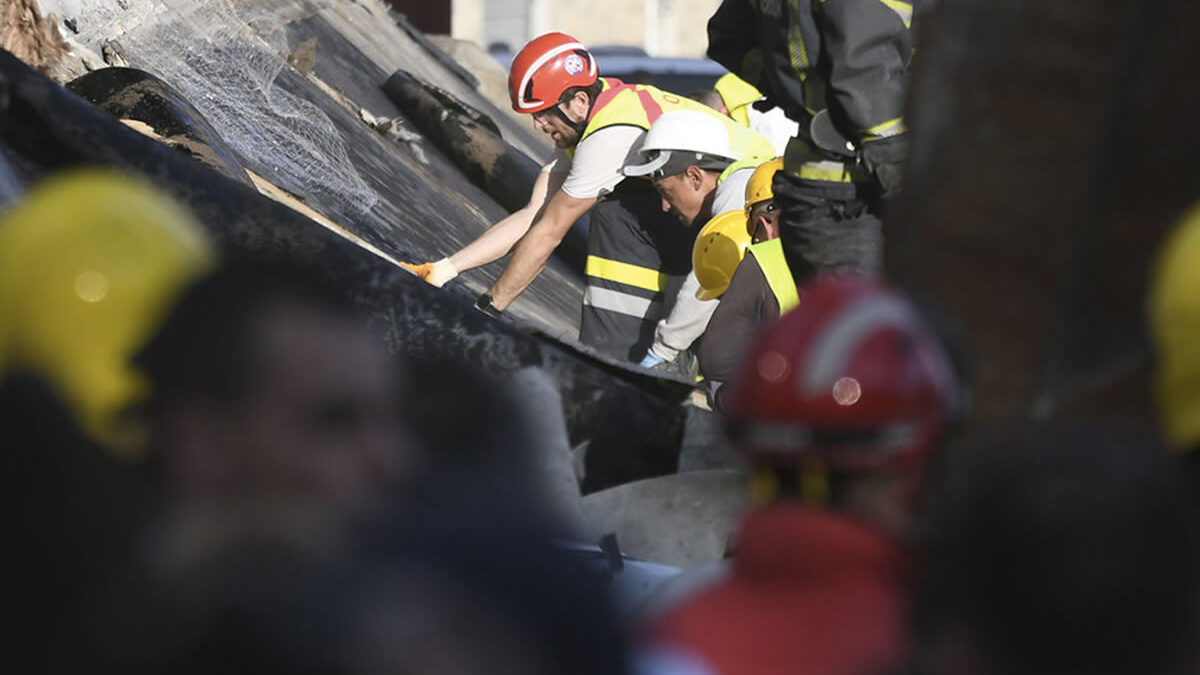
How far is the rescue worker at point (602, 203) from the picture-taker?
6055 millimetres

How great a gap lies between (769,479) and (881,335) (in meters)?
0.18

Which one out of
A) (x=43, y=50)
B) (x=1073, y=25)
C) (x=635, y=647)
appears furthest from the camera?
(x=43, y=50)

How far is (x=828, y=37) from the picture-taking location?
4.69 metres

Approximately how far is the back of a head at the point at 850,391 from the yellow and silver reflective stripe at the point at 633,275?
448 cm

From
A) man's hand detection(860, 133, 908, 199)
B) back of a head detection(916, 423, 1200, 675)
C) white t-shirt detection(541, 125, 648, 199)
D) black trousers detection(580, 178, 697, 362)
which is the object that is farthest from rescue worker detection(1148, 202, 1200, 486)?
black trousers detection(580, 178, 697, 362)

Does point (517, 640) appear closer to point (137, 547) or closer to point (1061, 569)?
point (137, 547)

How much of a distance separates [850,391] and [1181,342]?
0.55 meters

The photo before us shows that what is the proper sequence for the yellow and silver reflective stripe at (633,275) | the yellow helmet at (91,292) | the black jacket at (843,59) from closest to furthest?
the yellow helmet at (91,292)
the black jacket at (843,59)
the yellow and silver reflective stripe at (633,275)

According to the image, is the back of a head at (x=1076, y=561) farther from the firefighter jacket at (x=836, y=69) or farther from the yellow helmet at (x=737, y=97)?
the yellow helmet at (x=737, y=97)

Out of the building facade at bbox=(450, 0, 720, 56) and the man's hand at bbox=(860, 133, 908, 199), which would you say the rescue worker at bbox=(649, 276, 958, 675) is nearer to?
the man's hand at bbox=(860, 133, 908, 199)

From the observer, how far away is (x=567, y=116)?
6184 millimetres

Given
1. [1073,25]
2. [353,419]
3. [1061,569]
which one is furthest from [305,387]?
[1073,25]

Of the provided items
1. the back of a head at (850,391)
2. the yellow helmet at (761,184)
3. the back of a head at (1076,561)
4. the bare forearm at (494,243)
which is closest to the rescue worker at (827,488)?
the back of a head at (850,391)

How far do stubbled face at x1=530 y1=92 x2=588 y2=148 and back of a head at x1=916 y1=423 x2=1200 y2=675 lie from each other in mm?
4810
